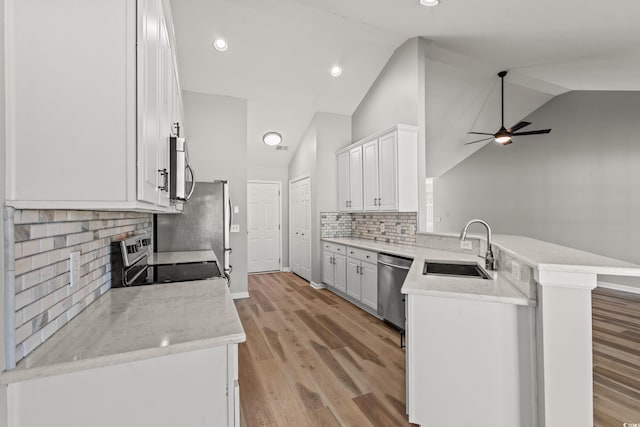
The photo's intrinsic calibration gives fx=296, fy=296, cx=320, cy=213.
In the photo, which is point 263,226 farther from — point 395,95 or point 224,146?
point 395,95

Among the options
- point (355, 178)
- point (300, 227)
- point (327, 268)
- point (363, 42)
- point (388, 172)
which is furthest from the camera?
point (300, 227)

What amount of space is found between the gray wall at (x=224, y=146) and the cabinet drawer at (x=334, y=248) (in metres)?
1.32

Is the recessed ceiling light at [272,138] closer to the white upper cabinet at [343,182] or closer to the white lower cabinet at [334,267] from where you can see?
the white upper cabinet at [343,182]

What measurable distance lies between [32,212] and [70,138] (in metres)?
0.27

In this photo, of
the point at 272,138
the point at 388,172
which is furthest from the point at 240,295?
the point at 272,138

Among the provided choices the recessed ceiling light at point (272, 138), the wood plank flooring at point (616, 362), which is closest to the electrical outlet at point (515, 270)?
the wood plank flooring at point (616, 362)

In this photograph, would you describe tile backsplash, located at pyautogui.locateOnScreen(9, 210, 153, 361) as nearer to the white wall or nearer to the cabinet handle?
the cabinet handle

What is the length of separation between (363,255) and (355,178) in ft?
4.16

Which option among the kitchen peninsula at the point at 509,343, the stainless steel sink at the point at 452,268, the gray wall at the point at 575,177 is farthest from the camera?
the gray wall at the point at 575,177

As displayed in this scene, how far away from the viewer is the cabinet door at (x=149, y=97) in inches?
36.0

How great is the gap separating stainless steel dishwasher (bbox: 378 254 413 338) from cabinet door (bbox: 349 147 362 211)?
1.20 meters

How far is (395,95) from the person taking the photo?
4070 millimetres

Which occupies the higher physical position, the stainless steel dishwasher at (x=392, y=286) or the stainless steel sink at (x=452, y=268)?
the stainless steel sink at (x=452, y=268)

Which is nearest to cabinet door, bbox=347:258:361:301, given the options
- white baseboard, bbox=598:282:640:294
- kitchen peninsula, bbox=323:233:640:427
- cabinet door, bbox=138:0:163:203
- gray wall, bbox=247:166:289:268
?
kitchen peninsula, bbox=323:233:640:427
